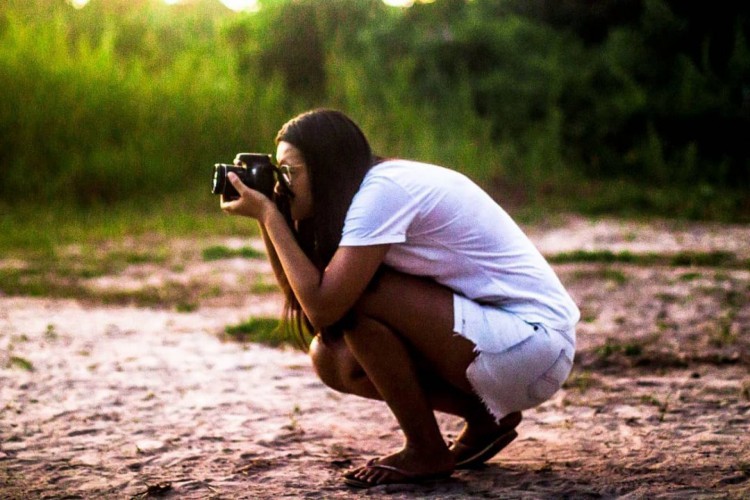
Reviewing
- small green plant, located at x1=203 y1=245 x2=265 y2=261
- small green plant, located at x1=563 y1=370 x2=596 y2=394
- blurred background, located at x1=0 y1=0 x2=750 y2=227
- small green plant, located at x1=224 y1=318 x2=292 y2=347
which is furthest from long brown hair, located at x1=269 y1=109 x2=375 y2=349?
blurred background, located at x1=0 y1=0 x2=750 y2=227

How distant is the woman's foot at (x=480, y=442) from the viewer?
2.70 metres

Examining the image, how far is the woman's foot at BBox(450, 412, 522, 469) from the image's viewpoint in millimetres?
2699

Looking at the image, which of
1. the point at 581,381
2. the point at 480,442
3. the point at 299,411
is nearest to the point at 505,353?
the point at 480,442

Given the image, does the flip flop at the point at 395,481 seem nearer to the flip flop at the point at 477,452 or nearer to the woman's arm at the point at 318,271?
the flip flop at the point at 477,452

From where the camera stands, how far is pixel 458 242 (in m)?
2.53

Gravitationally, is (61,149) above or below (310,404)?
Answer: above

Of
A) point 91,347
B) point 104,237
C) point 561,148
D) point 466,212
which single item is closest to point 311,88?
point 561,148

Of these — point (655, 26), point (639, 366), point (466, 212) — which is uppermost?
point (655, 26)

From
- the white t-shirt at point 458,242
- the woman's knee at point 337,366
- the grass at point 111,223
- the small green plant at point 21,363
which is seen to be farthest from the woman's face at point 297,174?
the grass at point 111,223

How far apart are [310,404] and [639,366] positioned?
1369 mm

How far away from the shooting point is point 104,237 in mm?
7602

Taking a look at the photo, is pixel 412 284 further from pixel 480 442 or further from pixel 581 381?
pixel 581 381

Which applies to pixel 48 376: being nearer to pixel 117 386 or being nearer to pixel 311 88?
pixel 117 386

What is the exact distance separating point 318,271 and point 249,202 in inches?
11.4
